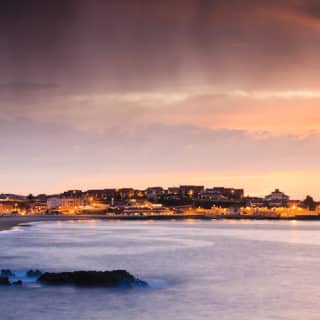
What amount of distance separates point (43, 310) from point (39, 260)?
15.3 m

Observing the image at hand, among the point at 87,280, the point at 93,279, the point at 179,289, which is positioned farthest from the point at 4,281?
the point at 179,289

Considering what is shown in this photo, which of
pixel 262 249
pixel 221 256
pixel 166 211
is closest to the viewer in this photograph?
pixel 221 256

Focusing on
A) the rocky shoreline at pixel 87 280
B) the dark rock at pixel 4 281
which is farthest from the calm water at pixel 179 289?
the dark rock at pixel 4 281

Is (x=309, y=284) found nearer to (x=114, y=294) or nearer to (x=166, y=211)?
(x=114, y=294)

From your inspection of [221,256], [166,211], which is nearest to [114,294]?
[221,256]

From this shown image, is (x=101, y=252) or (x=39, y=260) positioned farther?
(x=101, y=252)

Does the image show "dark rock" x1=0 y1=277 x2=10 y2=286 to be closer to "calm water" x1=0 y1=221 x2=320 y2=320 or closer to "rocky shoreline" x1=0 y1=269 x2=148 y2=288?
"rocky shoreline" x1=0 y1=269 x2=148 y2=288

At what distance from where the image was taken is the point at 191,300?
69.9 ft

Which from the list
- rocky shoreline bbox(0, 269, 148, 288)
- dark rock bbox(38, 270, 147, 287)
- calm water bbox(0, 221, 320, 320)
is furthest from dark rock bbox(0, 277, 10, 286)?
dark rock bbox(38, 270, 147, 287)

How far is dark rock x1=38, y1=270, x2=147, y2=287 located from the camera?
22356 millimetres

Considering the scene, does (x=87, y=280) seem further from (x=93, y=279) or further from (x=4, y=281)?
(x=4, y=281)

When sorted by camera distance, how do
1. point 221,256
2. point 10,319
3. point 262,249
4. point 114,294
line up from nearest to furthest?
point 10,319
point 114,294
point 221,256
point 262,249

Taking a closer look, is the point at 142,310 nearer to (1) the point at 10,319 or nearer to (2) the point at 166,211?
(1) the point at 10,319

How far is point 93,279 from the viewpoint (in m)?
22.6
